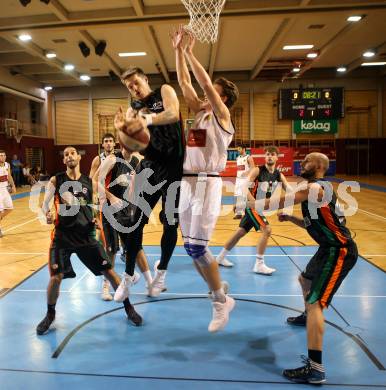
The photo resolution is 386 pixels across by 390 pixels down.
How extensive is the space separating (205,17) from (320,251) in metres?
3.14

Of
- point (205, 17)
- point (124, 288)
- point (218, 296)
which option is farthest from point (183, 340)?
point (205, 17)

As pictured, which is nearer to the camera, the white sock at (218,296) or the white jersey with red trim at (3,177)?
the white sock at (218,296)

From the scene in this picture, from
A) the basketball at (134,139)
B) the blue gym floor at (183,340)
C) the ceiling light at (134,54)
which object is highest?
the ceiling light at (134,54)

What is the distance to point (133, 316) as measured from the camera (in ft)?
13.5

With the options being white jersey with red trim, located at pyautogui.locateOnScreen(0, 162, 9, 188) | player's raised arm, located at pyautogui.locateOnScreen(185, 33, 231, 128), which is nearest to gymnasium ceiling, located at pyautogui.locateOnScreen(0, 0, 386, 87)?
white jersey with red trim, located at pyautogui.locateOnScreen(0, 162, 9, 188)

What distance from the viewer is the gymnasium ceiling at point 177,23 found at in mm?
12852

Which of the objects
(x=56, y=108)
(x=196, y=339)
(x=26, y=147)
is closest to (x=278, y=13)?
(x=196, y=339)

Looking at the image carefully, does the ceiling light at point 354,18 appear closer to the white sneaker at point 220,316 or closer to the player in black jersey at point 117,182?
the player in black jersey at point 117,182

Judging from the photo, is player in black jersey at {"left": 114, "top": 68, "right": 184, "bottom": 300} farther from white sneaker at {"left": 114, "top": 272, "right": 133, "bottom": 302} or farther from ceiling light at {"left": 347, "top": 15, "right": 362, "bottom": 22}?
ceiling light at {"left": 347, "top": 15, "right": 362, "bottom": 22}

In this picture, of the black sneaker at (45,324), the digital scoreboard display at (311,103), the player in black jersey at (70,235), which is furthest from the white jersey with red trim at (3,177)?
the digital scoreboard display at (311,103)

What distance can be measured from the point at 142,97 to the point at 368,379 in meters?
3.02

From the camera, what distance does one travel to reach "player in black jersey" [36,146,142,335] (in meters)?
3.94

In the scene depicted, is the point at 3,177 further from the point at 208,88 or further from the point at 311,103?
the point at 311,103

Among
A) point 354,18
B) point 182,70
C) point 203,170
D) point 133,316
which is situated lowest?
point 133,316
